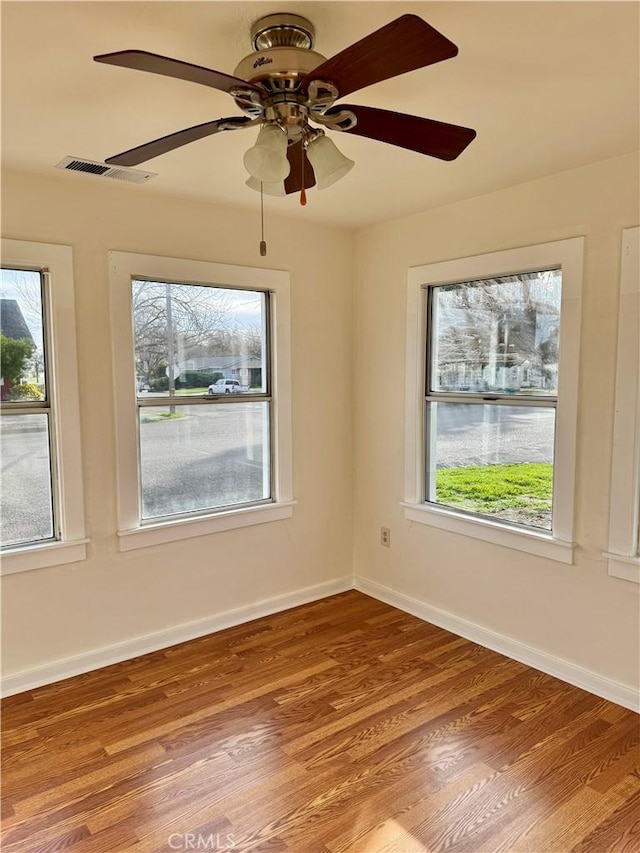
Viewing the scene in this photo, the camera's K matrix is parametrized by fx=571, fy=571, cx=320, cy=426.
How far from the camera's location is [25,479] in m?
2.75

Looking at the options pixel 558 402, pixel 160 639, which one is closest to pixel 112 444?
pixel 160 639

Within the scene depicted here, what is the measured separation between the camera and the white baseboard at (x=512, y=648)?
8.58 ft

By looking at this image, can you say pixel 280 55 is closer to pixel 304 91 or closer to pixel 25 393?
pixel 304 91

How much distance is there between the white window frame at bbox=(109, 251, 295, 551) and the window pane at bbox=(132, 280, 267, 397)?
0.24ft

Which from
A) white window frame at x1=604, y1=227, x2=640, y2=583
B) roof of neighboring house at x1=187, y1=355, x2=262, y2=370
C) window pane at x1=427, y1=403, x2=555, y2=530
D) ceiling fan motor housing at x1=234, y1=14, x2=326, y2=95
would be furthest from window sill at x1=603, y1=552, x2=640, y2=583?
ceiling fan motor housing at x1=234, y1=14, x2=326, y2=95

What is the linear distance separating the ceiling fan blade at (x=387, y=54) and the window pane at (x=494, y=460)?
1958mm

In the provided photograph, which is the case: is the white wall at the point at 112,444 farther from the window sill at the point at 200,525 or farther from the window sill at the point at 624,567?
the window sill at the point at 624,567

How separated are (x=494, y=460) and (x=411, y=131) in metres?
2.00

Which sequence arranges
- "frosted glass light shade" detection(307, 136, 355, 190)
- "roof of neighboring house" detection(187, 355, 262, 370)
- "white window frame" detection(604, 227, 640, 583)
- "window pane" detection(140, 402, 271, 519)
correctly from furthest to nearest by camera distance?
"roof of neighboring house" detection(187, 355, 262, 370) < "window pane" detection(140, 402, 271, 519) < "white window frame" detection(604, 227, 640, 583) < "frosted glass light shade" detection(307, 136, 355, 190)

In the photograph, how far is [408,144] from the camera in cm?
170

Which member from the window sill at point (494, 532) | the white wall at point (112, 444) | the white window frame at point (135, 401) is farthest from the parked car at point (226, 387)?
the window sill at point (494, 532)

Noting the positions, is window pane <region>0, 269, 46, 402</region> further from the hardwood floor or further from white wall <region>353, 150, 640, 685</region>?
white wall <region>353, 150, 640, 685</region>

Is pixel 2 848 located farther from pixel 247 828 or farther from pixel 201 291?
pixel 201 291

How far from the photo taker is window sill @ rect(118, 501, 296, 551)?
303 centimetres
